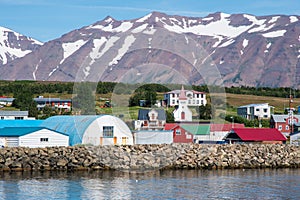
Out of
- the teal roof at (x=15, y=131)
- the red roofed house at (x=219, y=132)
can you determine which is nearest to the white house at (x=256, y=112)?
the red roofed house at (x=219, y=132)

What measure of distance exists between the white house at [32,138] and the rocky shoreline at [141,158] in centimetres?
168

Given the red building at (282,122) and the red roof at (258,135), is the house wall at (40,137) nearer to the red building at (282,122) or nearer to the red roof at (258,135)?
the red roof at (258,135)

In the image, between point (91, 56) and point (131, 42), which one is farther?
point (91, 56)

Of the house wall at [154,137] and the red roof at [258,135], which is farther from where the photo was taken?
the red roof at [258,135]

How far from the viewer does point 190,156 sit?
94.3ft

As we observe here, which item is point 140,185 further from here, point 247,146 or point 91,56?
point 247,146

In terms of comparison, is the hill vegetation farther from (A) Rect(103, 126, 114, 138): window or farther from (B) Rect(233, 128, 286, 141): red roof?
(B) Rect(233, 128, 286, 141): red roof

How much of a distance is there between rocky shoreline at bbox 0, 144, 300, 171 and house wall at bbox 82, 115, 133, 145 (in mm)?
905

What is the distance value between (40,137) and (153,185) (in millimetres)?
9504

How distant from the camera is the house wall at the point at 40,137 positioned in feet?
94.8

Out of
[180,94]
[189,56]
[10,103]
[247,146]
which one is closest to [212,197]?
[180,94]

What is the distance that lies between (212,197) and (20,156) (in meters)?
10.6

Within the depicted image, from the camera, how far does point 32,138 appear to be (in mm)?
29078

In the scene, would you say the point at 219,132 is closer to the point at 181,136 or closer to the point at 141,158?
Answer: the point at 181,136
